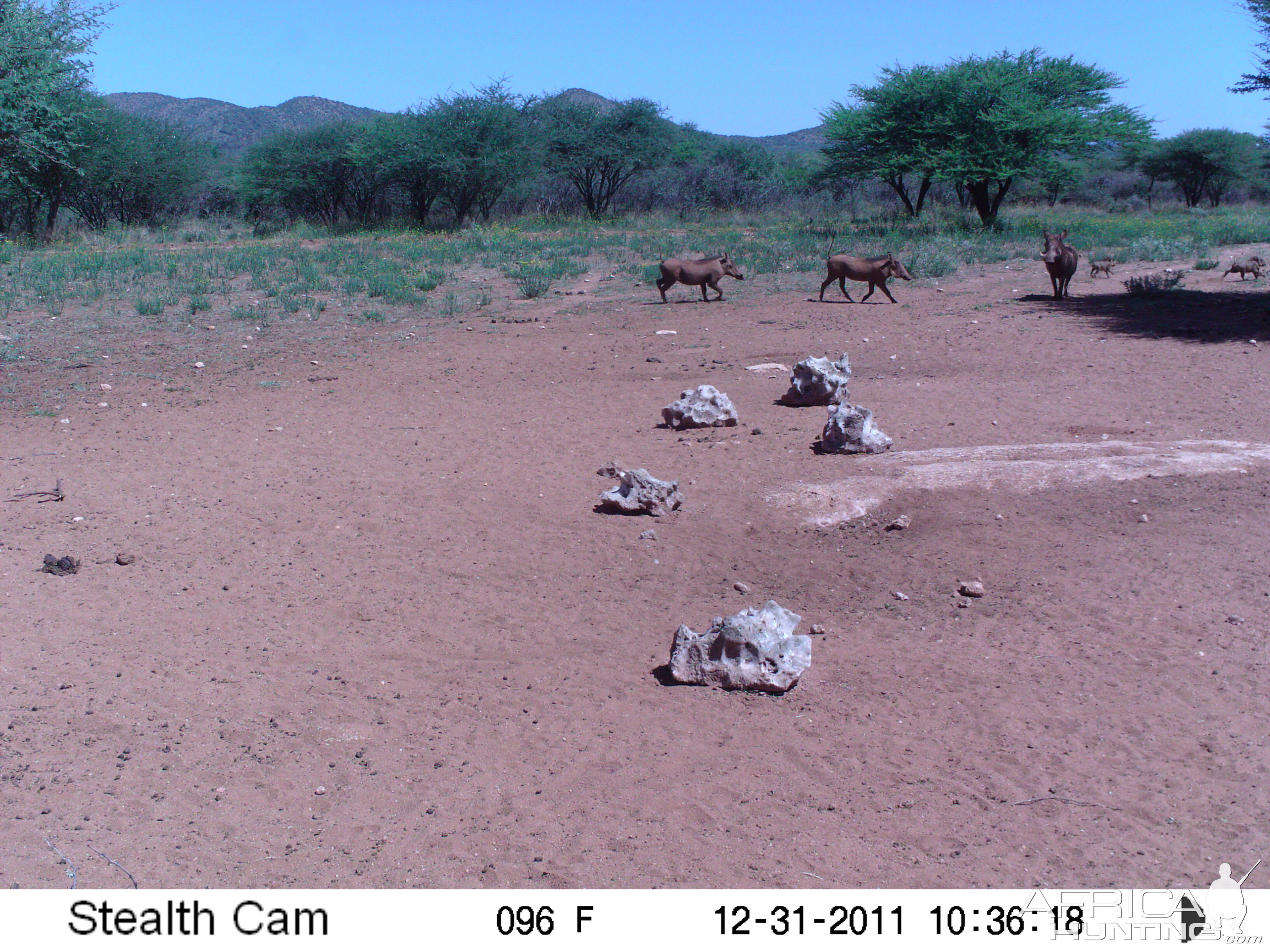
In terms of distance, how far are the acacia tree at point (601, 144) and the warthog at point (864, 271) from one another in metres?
23.0

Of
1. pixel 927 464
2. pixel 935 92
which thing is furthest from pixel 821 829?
pixel 935 92

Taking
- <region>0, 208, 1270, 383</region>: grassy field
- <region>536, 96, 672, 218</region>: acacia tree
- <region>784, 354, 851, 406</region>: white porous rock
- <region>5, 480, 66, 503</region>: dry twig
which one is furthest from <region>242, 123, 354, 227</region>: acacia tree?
<region>5, 480, 66, 503</region>: dry twig

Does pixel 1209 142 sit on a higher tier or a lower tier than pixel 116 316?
higher

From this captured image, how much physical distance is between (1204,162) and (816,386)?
4354 cm

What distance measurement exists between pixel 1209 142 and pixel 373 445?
154ft

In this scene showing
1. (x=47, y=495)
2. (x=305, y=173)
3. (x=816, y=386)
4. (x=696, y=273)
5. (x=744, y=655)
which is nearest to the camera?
(x=744, y=655)

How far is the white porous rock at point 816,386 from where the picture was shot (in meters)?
8.94

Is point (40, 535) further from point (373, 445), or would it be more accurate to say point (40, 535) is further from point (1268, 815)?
point (1268, 815)

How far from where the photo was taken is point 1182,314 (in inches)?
507

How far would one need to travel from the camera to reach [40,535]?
235 inches

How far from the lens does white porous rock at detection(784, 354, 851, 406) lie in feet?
29.3

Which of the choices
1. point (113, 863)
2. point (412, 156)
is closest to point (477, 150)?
point (412, 156)

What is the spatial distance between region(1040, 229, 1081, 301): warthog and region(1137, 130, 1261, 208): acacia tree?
3308 cm

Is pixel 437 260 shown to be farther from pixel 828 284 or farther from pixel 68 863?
pixel 68 863
